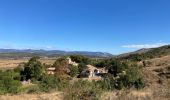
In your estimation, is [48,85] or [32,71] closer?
[48,85]

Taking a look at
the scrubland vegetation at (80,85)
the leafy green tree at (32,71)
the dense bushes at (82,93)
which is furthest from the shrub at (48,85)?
the leafy green tree at (32,71)

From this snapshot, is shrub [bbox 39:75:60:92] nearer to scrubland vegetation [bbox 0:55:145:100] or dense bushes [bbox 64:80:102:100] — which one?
scrubland vegetation [bbox 0:55:145:100]

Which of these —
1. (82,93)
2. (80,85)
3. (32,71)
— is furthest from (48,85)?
(32,71)

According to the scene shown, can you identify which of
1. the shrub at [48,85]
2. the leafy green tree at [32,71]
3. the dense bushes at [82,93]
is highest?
the dense bushes at [82,93]

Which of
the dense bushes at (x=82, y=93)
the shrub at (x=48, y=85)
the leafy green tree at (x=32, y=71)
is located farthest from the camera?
the leafy green tree at (x=32, y=71)

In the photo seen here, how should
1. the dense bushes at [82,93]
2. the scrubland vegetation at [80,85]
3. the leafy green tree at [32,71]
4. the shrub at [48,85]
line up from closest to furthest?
the dense bushes at [82,93] < the scrubland vegetation at [80,85] < the shrub at [48,85] < the leafy green tree at [32,71]


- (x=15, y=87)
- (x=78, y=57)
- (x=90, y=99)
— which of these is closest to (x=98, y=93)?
(x=90, y=99)

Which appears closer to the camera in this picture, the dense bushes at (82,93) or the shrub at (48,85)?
the dense bushes at (82,93)

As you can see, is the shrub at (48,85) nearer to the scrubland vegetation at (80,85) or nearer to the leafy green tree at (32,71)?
the scrubland vegetation at (80,85)

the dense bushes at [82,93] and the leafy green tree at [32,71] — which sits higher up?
the dense bushes at [82,93]

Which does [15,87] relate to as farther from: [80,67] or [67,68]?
[80,67]

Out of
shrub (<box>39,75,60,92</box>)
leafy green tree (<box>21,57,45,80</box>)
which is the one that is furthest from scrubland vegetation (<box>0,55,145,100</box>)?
leafy green tree (<box>21,57,45,80</box>)

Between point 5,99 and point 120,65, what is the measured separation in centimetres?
5519

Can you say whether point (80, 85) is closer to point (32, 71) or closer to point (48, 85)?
point (48, 85)
